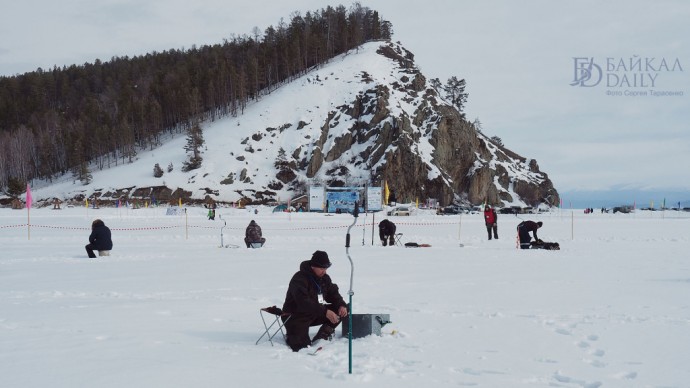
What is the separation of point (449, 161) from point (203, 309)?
89.8m

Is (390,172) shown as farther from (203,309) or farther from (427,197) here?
(203,309)

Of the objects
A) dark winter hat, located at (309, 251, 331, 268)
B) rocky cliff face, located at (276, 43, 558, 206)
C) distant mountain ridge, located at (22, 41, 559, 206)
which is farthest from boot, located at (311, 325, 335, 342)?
rocky cliff face, located at (276, 43, 558, 206)

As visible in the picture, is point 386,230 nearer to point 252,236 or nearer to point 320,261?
point 252,236

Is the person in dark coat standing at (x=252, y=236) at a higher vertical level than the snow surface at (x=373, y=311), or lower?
higher

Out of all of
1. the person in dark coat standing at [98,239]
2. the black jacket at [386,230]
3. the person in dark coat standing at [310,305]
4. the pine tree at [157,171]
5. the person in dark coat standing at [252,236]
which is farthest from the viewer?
the pine tree at [157,171]

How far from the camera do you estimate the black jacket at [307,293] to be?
720 centimetres

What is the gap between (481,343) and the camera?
7.29m

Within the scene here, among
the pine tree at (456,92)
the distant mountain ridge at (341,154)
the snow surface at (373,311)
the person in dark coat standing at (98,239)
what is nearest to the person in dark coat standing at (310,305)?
the snow surface at (373,311)

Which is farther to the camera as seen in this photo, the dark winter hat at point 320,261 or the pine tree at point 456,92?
the pine tree at point 456,92

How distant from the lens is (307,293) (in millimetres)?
7254

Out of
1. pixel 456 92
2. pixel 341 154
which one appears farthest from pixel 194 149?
pixel 456 92

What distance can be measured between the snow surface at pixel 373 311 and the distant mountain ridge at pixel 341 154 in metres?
69.8

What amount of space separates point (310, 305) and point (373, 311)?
2.60m

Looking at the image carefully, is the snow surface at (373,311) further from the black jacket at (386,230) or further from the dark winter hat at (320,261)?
the black jacket at (386,230)
